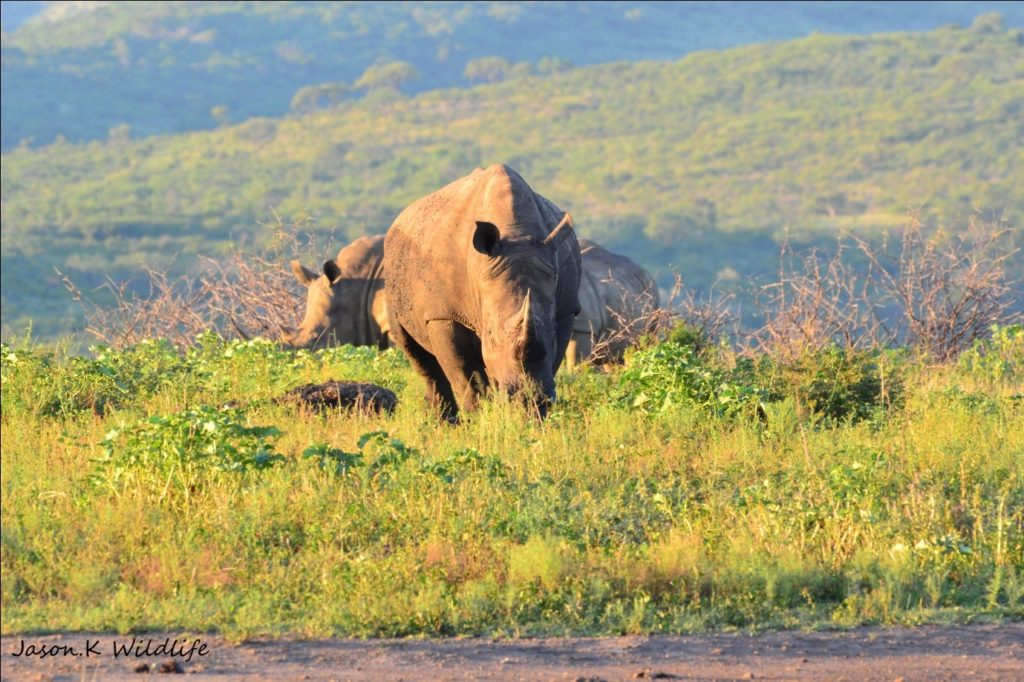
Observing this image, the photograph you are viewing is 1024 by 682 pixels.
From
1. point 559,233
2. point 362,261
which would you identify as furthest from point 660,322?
point 559,233

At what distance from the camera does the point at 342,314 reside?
1738 centimetres

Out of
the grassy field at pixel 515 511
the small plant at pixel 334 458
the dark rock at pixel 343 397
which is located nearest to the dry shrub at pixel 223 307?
the dark rock at pixel 343 397

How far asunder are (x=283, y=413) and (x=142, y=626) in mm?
3982

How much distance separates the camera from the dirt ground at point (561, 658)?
6.36 metres

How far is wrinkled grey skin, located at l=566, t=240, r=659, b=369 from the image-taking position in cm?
1593

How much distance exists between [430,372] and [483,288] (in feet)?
5.46

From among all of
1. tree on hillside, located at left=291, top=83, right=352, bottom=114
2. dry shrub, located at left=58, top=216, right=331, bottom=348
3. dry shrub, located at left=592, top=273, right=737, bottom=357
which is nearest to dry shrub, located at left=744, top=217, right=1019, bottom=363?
dry shrub, located at left=592, top=273, right=737, bottom=357

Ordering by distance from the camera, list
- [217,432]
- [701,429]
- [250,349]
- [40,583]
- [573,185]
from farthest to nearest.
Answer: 1. [573,185]
2. [250,349]
3. [701,429]
4. [217,432]
5. [40,583]

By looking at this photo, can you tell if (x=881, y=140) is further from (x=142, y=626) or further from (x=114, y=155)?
(x=142, y=626)

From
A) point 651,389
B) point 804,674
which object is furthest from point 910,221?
point 804,674

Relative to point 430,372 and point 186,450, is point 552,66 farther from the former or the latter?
point 186,450

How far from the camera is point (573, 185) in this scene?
130 metres

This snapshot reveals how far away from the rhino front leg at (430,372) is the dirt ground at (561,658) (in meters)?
5.42

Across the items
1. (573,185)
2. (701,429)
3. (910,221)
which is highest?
(573,185)
